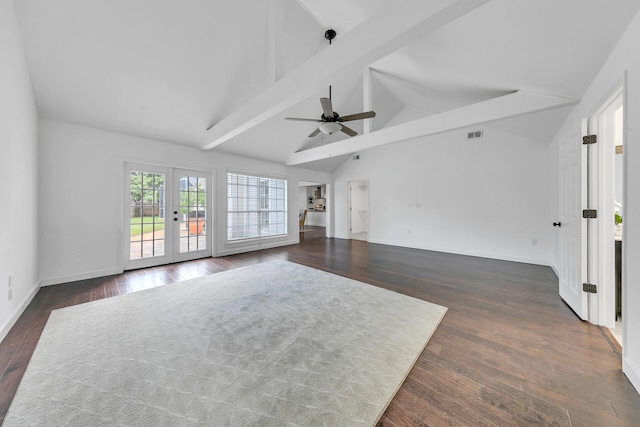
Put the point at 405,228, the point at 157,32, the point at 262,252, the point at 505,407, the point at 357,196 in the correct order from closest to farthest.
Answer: the point at 505,407
the point at 157,32
the point at 262,252
the point at 405,228
the point at 357,196

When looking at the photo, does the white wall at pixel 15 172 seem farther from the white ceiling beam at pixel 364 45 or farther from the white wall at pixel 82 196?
the white ceiling beam at pixel 364 45

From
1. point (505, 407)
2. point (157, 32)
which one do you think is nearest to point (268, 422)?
point (505, 407)

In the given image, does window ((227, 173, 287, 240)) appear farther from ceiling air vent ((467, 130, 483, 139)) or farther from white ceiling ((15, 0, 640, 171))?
ceiling air vent ((467, 130, 483, 139))

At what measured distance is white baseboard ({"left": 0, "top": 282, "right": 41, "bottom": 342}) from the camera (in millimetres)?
2084

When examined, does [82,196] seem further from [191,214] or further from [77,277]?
[191,214]

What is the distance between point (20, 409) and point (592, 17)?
443 centimetres

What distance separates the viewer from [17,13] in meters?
2.29

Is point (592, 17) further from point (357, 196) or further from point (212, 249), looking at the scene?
point (357, 196)

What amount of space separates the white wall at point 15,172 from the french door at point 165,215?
1.22 metres

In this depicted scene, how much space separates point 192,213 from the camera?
5.05 metres

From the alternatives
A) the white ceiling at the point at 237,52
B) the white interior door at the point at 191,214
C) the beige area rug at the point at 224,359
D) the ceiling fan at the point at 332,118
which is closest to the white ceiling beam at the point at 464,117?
the white ceiling at the point at 237,52

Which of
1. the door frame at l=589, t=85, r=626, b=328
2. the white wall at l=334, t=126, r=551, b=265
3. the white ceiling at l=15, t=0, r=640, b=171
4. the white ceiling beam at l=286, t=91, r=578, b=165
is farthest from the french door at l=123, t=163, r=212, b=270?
the door frame at l=589, t=85, r=626, b=328

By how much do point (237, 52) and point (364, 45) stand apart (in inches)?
90.2

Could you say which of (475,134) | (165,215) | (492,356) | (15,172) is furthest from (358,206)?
(15,172)
